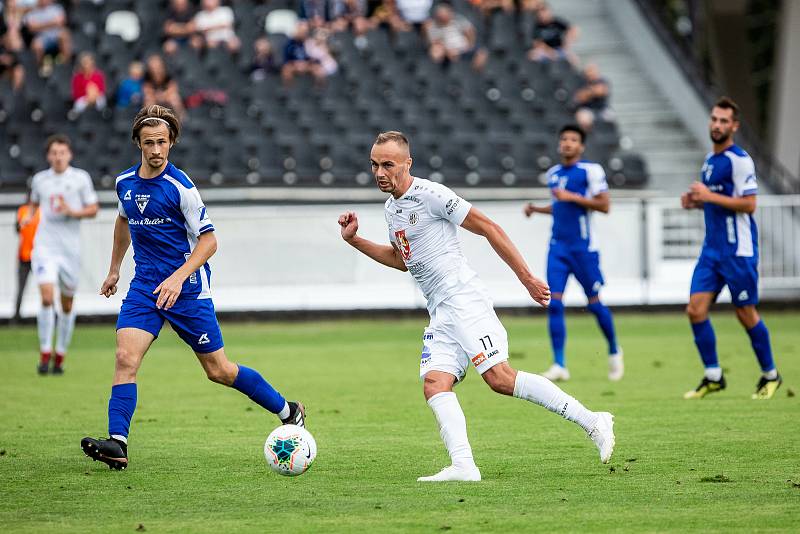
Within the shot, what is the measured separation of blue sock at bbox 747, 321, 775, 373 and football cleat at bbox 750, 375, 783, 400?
10 centimetres

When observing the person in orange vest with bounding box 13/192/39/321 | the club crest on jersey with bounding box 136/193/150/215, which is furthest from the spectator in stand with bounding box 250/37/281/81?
the club crest on jersey with bounding box 136/193/150/215

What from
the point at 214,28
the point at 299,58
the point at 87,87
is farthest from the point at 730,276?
the point at 214,28

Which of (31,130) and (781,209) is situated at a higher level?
(31,130)

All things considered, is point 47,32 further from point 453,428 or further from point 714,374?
point 453,428

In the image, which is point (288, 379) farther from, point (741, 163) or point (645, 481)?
point (645, 481)

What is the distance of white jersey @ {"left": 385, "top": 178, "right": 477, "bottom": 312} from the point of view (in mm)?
7723

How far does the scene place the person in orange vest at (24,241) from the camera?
1656cm

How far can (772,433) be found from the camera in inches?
368

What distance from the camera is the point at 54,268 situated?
14.5 m

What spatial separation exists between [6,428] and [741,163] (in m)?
→ 6.39

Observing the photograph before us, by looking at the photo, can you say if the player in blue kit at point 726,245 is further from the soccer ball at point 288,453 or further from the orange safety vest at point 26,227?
the orange safety vest at point 26,227

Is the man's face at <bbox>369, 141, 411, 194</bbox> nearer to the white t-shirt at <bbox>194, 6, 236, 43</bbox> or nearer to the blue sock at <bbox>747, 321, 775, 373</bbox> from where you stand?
the blue sock at <bbox>747, 321, 775, 373</bbox>

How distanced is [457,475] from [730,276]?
476 cm

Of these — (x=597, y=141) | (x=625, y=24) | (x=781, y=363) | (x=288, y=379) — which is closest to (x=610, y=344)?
(x=781, y=363)
